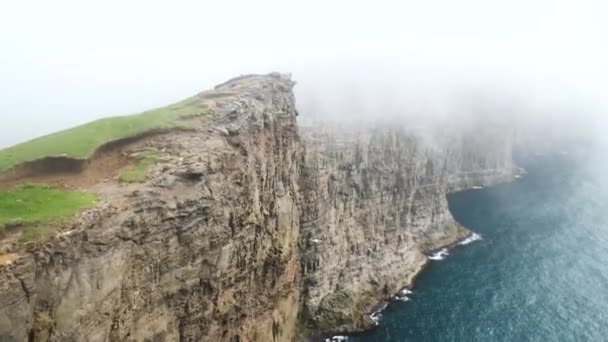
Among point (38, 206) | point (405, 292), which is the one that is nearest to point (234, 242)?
point (38, 206)

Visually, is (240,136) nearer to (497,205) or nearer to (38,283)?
(38,283)

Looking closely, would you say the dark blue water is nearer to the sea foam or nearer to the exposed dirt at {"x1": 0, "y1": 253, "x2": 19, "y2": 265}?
the sea foam

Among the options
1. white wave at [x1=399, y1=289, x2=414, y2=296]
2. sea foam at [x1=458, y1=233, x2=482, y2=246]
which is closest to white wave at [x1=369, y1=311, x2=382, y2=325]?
white wave at [x1=399, y1=289, x2=414, y2=296]

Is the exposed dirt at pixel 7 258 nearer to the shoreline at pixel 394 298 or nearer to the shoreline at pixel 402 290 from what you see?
the shoreline at pixel 402 290

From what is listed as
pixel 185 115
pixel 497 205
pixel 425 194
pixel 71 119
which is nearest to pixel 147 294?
pixel 185 115

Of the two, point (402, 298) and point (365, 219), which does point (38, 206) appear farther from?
point (402, 298)

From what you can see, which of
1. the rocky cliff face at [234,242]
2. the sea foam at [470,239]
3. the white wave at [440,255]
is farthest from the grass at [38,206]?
the sea foam at [470,239]
